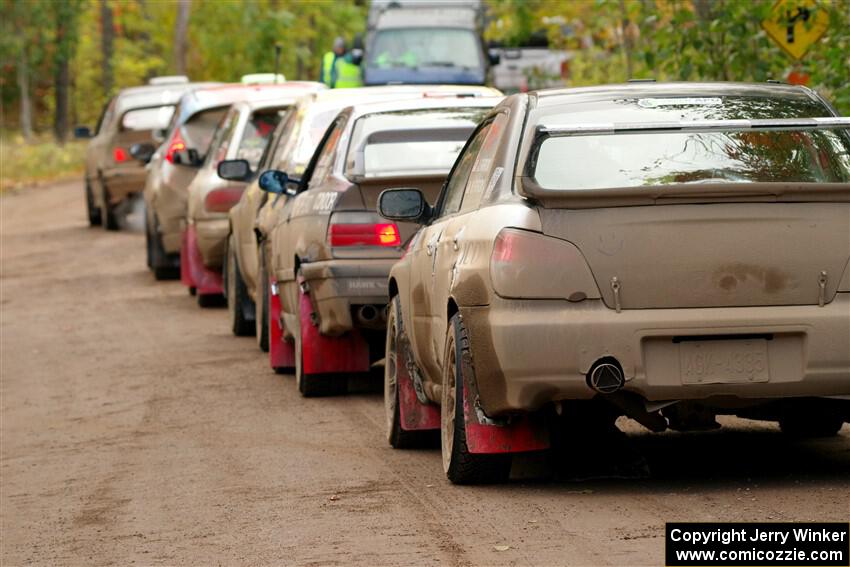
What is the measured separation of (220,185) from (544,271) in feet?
32.5

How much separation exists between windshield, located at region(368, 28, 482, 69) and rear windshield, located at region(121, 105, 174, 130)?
693 centimetres

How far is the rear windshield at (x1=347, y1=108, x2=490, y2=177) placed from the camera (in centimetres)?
1120

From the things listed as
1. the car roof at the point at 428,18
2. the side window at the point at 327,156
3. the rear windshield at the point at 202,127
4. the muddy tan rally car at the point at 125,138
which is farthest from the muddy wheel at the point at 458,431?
the car roof at the point at 428,18

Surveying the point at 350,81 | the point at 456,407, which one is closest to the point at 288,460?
the point at 456,407

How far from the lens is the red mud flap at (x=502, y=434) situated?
25.1 feet

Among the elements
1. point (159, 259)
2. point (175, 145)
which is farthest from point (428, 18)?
point (175, 145)

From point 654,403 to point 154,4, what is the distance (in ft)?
194

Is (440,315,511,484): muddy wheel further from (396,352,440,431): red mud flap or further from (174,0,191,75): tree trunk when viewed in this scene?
(174,0,191,75): tree trunk

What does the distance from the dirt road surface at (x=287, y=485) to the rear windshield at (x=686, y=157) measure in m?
1.20

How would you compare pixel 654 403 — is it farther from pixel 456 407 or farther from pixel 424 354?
pixel 424 354

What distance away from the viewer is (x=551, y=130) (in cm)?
759

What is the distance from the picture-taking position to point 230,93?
19.4 metres

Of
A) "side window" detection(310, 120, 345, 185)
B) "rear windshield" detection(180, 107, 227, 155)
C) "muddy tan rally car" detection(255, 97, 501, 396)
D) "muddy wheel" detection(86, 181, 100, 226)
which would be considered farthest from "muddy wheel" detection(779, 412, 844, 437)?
"muddy wheel" detection(86, 181, 100, 226)

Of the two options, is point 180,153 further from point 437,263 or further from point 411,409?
point 437,263
